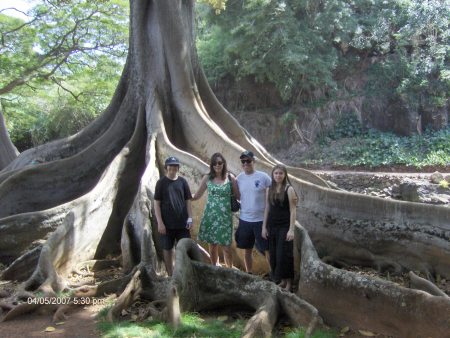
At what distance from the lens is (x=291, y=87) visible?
853 inches

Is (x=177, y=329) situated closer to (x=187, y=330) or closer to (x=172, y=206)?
(x=187, y=330)

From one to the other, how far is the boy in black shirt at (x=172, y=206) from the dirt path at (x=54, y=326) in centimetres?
110

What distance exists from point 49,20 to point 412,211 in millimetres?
16225

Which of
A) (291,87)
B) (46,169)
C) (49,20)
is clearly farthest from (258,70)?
(46,169)

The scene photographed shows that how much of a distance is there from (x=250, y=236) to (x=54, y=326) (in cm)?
223

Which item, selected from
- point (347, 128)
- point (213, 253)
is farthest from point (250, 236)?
point (347, 128)

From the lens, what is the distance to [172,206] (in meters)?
5.48

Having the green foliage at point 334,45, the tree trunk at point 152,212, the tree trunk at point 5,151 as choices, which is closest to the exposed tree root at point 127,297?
the tree trunk at point 152,212

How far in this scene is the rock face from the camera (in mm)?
13820

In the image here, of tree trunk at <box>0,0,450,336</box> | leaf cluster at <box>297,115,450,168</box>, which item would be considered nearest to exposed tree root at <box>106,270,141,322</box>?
tree trunk at <box>0,0,450,336</box>

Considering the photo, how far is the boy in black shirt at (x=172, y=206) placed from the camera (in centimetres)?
548

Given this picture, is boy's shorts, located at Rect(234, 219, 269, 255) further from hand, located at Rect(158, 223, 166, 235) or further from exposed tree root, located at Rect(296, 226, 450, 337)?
hand, located at Rect(158, 223, 166, 235)

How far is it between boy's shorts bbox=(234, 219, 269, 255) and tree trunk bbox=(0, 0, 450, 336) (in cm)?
59

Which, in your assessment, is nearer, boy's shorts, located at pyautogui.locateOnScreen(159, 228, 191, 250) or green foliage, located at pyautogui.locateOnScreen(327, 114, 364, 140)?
boy's shorts, located at pyautogui.locateOnScreen(159, 228, 191, 250)
